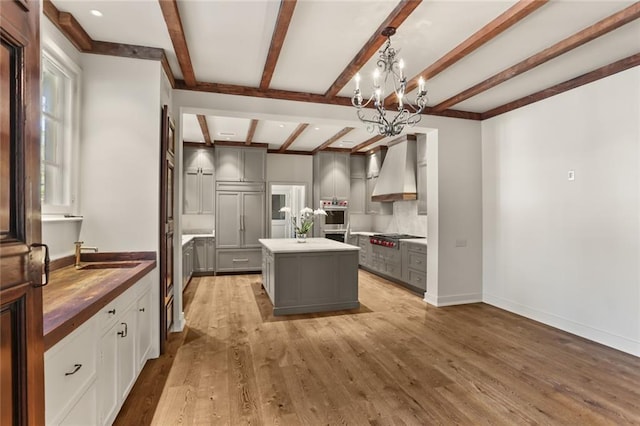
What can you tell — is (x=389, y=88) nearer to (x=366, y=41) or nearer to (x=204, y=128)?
(x=366, y=41)

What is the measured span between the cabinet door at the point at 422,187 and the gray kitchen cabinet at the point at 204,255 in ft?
13.8

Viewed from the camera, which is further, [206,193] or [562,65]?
[206,193]

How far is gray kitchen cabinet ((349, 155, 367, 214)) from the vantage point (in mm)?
7719

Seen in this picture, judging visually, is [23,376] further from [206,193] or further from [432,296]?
[206,193]

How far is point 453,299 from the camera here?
15.1ft

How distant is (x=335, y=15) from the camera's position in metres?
2.37

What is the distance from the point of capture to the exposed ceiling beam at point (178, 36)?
2195mm

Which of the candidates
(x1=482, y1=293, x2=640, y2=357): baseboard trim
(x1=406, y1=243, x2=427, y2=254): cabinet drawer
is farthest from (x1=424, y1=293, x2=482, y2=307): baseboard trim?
(x1=406, y1=243, x2=427, y2=254): cabinet drawer

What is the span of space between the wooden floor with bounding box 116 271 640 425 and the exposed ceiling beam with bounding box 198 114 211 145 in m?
2.89

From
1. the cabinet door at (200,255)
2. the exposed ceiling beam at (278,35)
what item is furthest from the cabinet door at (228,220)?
the exposed ceiling beam at (278,35)

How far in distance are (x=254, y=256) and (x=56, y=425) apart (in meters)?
5.52

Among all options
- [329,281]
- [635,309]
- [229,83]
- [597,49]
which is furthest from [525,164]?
[229,83]

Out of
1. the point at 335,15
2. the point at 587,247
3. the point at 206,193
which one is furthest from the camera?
the point at 206,193

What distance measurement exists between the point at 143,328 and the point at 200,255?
159 inches
